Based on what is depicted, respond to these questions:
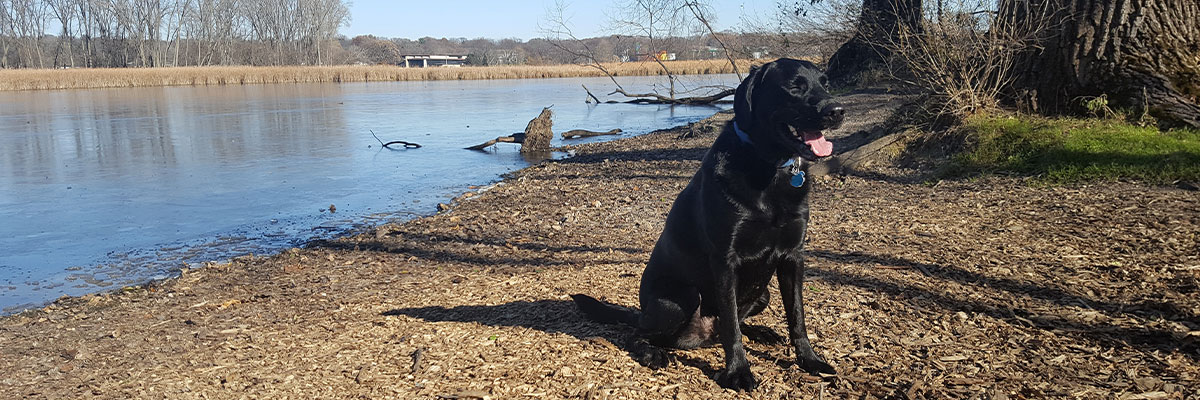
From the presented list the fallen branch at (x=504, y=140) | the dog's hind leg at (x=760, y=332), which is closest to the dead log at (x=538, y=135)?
the fallen branch at (x=504, y=140)

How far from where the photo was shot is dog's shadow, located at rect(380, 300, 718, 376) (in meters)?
4.63

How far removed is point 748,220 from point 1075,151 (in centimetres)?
624

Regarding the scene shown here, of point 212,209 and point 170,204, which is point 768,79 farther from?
point 170,204

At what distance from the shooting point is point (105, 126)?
25266mm

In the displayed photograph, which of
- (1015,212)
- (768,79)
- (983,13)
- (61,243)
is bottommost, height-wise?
(61,243)

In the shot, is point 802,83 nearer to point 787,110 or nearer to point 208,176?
point 787,110

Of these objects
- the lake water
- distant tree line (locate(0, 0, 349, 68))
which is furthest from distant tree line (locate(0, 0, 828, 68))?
the lake water

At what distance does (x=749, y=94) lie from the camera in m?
3.89

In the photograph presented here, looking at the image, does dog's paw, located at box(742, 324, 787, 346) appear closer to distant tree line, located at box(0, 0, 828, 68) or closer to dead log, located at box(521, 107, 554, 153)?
dead log, located at box(521, 107, 554, 153)

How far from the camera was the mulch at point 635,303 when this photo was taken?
3977mm

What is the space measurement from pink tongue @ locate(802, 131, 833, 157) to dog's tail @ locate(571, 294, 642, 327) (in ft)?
4.93

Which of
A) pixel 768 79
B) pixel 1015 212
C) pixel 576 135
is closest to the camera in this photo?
pixel 768 79

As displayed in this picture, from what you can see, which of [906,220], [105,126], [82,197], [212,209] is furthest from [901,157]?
[105,126]

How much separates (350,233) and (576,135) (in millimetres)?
12390
